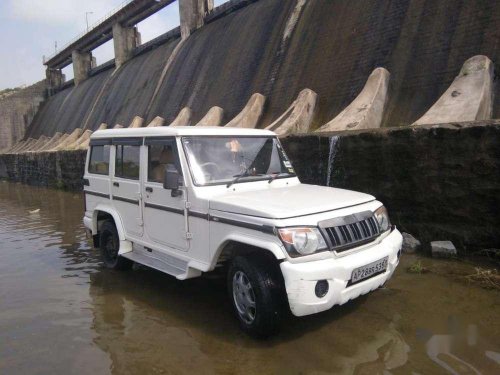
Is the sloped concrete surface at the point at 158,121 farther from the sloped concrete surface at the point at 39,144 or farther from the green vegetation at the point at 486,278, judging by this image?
the sloped concrete surface at the point at 39,144

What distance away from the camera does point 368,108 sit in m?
9.84

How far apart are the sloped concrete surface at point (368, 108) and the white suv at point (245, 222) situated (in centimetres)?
431

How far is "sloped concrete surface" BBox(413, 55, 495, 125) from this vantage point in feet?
25.1

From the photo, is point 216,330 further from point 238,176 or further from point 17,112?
point 17,112

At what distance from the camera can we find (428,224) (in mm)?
6578

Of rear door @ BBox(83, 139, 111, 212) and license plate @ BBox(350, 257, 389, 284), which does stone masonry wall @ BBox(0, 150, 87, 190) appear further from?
license plate @ BBox(350, 257, 389, 284)

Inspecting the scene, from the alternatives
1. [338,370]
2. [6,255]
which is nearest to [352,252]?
[338,370]

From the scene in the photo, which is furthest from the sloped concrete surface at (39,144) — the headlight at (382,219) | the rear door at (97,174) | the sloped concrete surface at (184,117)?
the headlight at (382,219)

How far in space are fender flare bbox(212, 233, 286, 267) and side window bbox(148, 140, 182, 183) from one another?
1.04 meters

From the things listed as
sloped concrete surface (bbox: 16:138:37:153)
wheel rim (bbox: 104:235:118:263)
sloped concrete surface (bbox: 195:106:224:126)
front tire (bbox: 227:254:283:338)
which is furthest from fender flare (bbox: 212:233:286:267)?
sloped concrete surface (bbox: 16:138:37:153)

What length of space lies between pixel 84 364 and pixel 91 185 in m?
3.50

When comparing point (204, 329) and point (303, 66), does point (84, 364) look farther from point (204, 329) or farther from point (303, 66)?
point (303, 66)

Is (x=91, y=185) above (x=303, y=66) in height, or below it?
below

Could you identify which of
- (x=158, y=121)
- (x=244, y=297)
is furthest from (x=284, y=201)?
(x=158, y=121)
